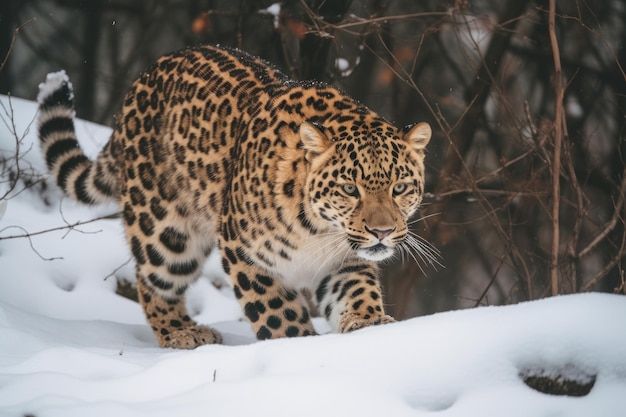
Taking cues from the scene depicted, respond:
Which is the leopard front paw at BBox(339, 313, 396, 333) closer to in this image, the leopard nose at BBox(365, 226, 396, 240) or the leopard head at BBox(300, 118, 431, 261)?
the leopard head at BBox(300, 118, 431, 261)

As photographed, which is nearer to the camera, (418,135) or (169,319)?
(418,135)

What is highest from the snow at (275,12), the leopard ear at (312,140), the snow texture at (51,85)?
the snow at (275,12)

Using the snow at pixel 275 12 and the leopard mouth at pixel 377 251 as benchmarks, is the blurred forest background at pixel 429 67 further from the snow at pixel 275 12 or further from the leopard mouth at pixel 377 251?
the leopard mouth at pixel 377 251

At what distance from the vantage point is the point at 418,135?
224 inches

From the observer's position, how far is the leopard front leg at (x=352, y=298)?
5.52 meters

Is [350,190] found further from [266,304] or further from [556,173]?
[556,173]

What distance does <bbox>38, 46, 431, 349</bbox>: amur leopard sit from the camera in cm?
548

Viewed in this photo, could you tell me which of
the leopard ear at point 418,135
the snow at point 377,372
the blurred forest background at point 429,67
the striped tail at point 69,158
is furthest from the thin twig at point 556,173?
the striped tail at point 69,158

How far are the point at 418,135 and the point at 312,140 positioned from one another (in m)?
0.65

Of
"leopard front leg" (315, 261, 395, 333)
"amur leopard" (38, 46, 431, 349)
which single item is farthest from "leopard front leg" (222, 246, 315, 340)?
"leopard front leg" (315, 261, 395, 333)

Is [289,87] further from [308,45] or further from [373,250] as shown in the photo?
[308,45]

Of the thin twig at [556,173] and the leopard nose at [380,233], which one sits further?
the thin twig at [556,173]

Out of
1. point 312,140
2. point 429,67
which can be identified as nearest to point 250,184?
point 312,140

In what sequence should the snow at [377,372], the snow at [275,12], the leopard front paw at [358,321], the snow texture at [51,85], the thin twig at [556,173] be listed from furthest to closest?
the snow at [275,12]
the snow texture at [51,85]
the thin twig at [556,173]
the leopard front paw at [358,321]
the snow at [377,372]
